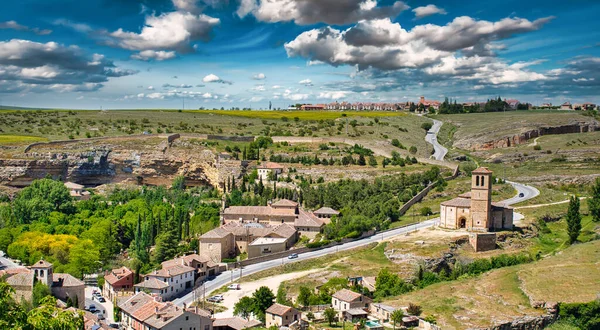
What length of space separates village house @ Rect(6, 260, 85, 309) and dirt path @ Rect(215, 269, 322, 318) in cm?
1012

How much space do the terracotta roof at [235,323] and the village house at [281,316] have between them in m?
0.83

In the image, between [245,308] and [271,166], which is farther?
[271,166]

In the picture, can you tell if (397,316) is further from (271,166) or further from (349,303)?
(271,166)

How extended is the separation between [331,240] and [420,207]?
13437 mm

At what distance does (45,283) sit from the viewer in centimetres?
3744

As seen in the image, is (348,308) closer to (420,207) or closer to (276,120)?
(420,207)

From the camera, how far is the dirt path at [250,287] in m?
36.1

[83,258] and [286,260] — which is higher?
[286,260]

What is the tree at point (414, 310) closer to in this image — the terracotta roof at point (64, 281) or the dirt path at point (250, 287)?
the dirt path at point (250, 287)

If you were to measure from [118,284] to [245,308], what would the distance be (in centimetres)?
1215

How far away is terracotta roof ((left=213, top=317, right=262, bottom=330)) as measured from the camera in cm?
3164

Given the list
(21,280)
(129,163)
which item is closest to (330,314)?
(21,280)

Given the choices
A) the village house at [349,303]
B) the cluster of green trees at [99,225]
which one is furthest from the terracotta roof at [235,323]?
the cluster of green trees at [99,225]

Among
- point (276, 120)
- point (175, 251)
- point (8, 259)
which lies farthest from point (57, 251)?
point (276, 120)
